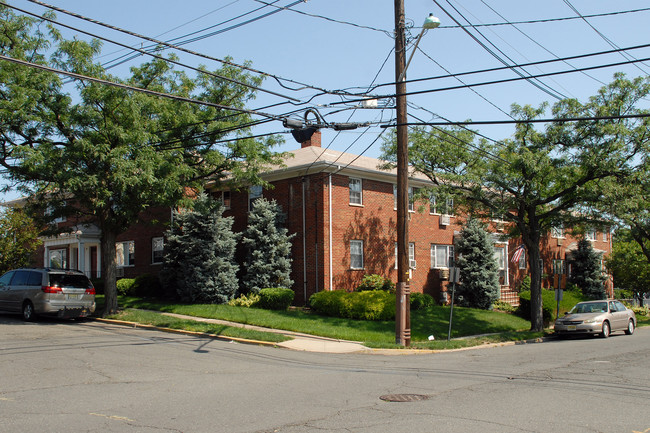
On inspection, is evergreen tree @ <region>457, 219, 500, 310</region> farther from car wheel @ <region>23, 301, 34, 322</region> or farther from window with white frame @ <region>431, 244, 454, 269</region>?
car wheel @ <region>23, 301, 34, 322</region>

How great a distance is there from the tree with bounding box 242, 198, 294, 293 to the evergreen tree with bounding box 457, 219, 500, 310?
9.87 metres

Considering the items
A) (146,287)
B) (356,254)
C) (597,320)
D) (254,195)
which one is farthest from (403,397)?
(146,287)

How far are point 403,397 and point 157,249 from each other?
25536mm

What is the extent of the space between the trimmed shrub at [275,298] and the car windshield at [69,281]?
6.82 meters

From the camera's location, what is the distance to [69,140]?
757 inches

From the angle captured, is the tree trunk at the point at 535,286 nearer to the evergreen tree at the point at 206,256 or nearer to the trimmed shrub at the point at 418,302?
the trimmed shrub at the point at 418,302

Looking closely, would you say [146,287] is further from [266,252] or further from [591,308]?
[591,308]

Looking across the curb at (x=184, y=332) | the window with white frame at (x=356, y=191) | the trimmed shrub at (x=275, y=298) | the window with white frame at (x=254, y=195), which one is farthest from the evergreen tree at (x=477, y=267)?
the curb at (x=184, y=332)

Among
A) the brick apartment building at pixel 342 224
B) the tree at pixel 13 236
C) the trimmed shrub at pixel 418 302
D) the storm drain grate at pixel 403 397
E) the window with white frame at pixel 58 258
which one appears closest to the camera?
the storm drain grate at pixel 403 397

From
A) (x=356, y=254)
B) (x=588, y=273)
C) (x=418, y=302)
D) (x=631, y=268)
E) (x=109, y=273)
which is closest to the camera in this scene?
(x=109, y=273)

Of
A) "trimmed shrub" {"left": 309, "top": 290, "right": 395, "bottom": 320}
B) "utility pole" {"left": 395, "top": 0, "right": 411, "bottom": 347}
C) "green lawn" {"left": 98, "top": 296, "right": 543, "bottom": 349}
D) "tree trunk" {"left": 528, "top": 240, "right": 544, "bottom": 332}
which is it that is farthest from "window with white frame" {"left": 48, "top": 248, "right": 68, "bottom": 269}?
"tree trunk" {"left": 528, "top": 240, "right": 544, "bottom": 332}

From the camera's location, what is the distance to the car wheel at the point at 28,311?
19.6 metres

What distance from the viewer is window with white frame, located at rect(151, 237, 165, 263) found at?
31.7 m

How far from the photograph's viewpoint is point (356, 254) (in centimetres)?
2600
